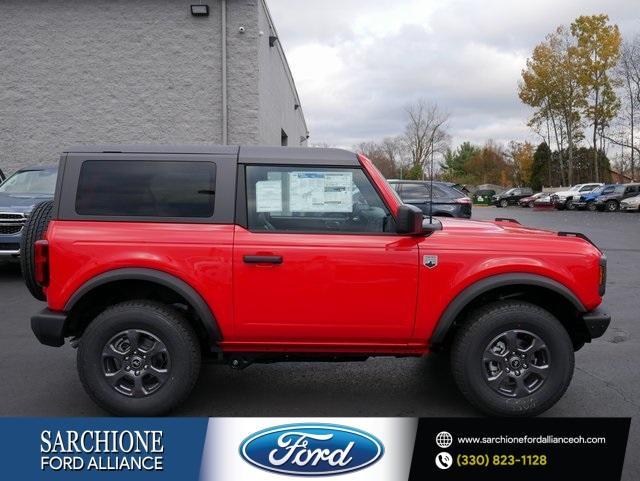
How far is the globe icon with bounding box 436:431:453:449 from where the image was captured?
2.53 meters

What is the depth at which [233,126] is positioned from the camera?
1490cm

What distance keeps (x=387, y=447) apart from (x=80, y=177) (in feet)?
8.81

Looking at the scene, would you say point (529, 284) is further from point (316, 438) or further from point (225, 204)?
point (225, 204)

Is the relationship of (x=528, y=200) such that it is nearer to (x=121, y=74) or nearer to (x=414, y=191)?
(x=414, y=191)

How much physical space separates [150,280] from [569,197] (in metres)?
41.7

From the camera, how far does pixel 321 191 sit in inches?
152

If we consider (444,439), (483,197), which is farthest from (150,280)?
(483,197)

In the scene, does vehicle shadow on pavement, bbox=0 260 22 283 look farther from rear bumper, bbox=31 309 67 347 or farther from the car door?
the car door

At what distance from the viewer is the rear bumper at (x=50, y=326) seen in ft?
11.9

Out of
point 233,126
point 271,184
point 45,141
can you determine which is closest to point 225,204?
point 271,184

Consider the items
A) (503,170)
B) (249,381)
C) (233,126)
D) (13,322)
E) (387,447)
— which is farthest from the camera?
(503,170)

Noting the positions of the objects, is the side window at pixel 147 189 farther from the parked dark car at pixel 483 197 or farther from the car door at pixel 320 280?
the parked dark car at pixel 483 197

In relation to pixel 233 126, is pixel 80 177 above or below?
below

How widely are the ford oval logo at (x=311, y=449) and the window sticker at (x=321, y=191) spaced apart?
164 cm
